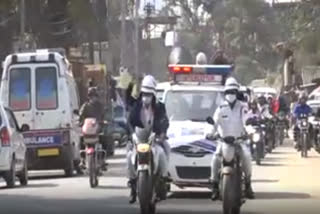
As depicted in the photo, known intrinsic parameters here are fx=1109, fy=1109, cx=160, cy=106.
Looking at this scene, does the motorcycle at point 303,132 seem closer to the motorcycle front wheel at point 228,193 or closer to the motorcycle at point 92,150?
the motorcycle at point 92,150

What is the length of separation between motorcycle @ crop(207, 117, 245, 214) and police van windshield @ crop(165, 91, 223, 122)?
4.08 m

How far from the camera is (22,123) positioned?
26.0 m

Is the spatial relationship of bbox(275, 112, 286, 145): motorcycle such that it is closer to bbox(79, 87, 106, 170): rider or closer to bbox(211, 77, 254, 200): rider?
bbox(79, 87, 106, 170): rider

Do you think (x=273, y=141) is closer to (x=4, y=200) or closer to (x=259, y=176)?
(x=259, y=176)

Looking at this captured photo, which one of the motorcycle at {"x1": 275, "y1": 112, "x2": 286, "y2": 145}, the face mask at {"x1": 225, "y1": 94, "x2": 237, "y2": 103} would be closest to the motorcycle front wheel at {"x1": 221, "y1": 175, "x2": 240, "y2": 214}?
the face mask at {"x1": 225, "y1": 94, "x2": 237, "y2": 103}

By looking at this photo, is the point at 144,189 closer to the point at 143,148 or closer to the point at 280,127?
the point at 143,148

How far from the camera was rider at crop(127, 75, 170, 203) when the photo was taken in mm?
16172

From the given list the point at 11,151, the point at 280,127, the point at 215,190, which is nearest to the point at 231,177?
the point at 215,190

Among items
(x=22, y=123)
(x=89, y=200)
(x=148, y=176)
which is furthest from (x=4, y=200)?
(x=22, y=123)

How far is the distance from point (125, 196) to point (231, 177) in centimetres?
470

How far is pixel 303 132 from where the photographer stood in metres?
32.8

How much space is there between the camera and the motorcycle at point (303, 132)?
32644 millimetres

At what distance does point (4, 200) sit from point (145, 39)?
68.9 m

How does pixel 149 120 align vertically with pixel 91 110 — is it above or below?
above
